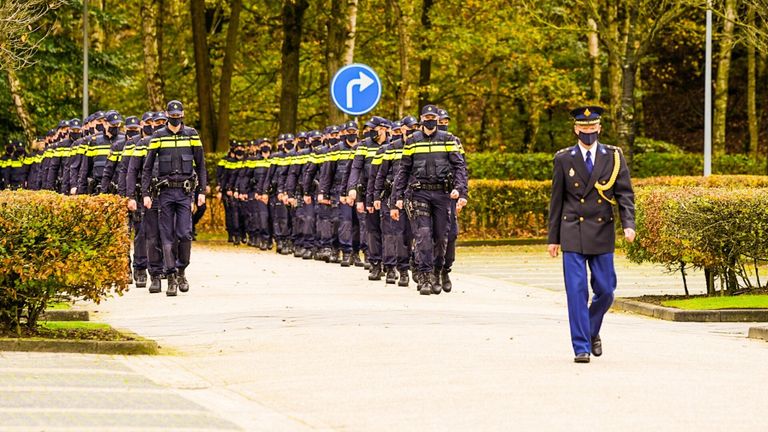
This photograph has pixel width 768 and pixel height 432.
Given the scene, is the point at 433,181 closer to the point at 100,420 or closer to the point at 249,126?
the point at 100,420

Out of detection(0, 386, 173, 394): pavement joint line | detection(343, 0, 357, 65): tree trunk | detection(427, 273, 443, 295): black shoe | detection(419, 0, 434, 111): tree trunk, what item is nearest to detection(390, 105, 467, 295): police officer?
detection(427, 273, 443, 295): black shoe

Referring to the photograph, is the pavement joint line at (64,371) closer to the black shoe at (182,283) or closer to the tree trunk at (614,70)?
the black shoe at (182,283)

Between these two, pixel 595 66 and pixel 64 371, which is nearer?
pixel 64 371

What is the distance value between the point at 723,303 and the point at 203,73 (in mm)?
26342

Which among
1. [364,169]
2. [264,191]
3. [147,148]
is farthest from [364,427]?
[264,191]

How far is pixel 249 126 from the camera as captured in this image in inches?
2183

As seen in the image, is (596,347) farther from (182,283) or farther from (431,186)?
(182,283)

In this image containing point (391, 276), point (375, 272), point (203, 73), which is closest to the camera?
point (391, 276)

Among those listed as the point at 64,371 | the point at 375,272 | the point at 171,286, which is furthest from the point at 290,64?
the point at 64,371

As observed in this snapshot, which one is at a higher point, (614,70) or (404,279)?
(614,70)

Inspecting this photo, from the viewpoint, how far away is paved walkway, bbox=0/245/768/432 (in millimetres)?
10516

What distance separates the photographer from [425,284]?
21125 millimetres

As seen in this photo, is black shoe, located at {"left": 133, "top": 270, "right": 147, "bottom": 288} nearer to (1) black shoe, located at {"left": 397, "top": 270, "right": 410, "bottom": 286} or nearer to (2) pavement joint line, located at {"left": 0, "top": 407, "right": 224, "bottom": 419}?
(1) black shoe, located at {"left": 397, "top": 270, "right": 410, "bottom": 286}

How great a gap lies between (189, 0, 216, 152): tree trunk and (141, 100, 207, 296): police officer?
72.4 feet
